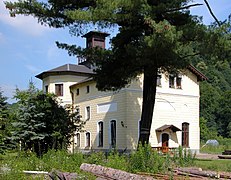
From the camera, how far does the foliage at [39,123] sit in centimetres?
1809

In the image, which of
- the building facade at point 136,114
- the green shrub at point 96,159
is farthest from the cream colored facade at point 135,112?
the green shrub at point 96,159

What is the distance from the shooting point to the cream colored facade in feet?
104

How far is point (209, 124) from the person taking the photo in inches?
3142

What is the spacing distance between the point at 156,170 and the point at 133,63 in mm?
6276

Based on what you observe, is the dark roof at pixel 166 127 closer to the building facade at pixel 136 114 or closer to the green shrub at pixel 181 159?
the building facade at pixel 136 114

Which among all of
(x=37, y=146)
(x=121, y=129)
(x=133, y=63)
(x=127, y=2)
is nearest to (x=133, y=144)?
(x=121, y=129)

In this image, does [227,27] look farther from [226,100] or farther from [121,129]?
[226,100]

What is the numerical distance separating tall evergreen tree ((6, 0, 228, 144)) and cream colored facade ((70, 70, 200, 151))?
13.2 metres

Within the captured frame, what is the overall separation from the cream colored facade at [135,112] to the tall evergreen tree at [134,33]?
13223mm

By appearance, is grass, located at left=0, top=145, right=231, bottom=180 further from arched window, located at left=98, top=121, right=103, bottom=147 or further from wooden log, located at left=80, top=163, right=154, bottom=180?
arched window, located at left=98, top=121, right=103, bottom=147

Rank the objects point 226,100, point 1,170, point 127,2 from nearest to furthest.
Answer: point 1,170, point 127,2, point 226,100

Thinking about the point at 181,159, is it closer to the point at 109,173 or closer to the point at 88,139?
the point at 109,173

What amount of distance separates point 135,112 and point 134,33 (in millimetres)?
15469

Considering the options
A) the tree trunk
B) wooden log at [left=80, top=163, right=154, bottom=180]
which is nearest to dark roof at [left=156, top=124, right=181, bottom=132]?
the tree trunk
